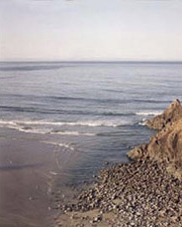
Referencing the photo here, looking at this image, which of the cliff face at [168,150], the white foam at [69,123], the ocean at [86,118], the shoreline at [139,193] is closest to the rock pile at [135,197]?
the shoreline at [139,193]

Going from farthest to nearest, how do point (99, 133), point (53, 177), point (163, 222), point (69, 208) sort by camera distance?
point (99, 133) → point (53, 177) → point (69, 208) → point (163, 222)

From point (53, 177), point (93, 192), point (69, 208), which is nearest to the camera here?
point (69, 208)

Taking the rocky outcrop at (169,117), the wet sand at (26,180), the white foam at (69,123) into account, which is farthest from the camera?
the white foam at (69,123)

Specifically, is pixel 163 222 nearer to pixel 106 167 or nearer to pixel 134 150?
pixel 106 167

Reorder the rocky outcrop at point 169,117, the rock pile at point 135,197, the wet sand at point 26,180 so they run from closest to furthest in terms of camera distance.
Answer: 1. the rock pile at point 135,197
2. the wet sand at point 26,180
3. the rocky outcrop at point 169,117

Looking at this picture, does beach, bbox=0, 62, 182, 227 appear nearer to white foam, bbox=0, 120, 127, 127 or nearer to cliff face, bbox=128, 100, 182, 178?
white foam, bbox=0, 120, 127, 127

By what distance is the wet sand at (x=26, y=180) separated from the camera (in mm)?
16734

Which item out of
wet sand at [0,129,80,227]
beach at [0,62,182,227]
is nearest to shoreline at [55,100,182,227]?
beach at [0,62,182,227]

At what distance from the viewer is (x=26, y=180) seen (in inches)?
825

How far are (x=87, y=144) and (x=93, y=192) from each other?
9.40 meters

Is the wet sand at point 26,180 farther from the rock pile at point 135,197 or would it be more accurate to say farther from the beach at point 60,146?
the rock pile at point 135,197

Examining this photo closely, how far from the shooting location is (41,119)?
37438 millimetres

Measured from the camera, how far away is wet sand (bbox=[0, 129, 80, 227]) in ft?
54.9

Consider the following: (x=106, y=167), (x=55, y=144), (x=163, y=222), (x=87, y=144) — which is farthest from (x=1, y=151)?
(x=163, y=222)
